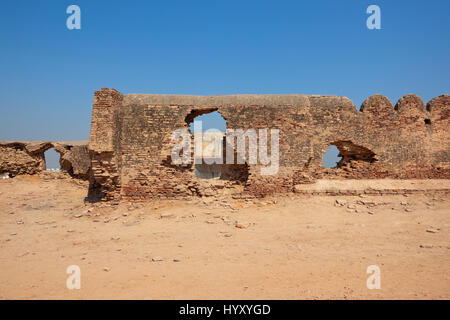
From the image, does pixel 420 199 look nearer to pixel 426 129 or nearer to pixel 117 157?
pixel 426 129

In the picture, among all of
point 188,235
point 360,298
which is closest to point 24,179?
point 188,235

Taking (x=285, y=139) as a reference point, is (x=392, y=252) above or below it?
below

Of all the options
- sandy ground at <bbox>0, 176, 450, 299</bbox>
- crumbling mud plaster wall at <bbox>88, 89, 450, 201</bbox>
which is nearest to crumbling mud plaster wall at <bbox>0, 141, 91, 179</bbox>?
crumbling mud plaster wall at <bbox>88, 89, 450, 201</bbox>

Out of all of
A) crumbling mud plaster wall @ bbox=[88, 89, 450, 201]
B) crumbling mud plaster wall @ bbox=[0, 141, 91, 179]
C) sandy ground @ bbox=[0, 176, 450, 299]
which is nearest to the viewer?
sandy ground @ bbox=[0, 176, 450, 299]

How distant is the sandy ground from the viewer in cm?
329

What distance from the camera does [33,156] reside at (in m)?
11.7

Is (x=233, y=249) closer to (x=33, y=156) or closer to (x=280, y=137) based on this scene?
(x=280, y=137)

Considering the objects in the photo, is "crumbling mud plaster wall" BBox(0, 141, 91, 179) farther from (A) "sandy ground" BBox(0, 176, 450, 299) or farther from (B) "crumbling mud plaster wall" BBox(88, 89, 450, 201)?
(A) "sandy ground" BBox(0, 176, 450, 299)

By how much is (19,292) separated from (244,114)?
6382mm

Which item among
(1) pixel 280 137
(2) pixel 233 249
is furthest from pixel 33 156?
(2) pixel 233 249

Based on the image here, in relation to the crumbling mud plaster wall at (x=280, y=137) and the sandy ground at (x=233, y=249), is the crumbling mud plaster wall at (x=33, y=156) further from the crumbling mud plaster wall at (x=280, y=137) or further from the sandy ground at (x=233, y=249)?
the sandy ground at (x=233, y=249)

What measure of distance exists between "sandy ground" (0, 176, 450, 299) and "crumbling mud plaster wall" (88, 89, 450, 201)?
2.37 ft

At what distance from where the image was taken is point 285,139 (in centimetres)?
787
